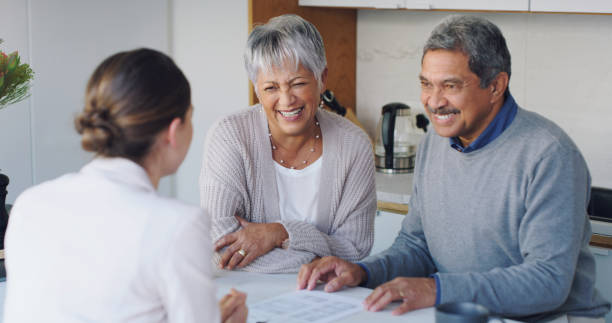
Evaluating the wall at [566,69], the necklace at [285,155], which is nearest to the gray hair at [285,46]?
the necklace at [285,155]

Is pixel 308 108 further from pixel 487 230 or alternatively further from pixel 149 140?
pixel 149 140

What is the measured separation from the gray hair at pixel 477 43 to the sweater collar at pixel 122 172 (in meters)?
0.82

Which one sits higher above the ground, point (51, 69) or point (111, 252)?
point (51, 69)

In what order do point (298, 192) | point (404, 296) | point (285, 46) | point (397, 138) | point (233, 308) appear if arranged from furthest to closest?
point (397, 138) → point (298, 192) → point (285, 46) → point (404, 296) → point (233, 308)

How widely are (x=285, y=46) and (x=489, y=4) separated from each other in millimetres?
1164

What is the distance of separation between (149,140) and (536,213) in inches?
34.0

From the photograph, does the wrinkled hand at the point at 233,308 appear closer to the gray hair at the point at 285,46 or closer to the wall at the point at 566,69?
the gray hair at the point at 285,46

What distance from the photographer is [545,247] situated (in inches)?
60.4

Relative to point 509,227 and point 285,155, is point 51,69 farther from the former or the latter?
point 509,227

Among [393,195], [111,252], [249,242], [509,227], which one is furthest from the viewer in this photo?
[393,195]

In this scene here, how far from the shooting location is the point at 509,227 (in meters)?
1.63

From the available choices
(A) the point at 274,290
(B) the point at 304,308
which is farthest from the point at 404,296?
(A) the point at 274,290

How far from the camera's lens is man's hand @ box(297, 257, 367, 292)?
1638 mm

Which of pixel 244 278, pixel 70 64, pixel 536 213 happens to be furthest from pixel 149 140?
pixel 70 64
